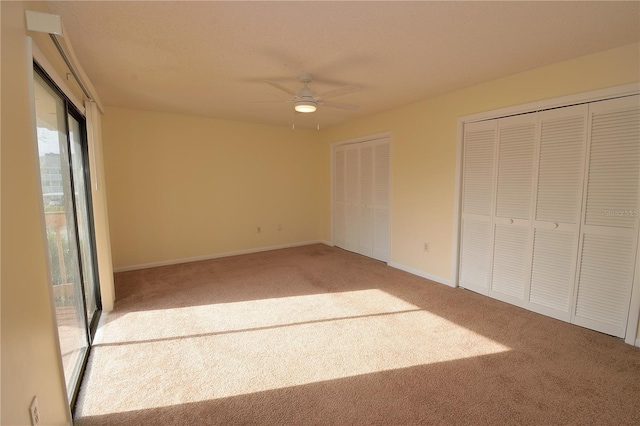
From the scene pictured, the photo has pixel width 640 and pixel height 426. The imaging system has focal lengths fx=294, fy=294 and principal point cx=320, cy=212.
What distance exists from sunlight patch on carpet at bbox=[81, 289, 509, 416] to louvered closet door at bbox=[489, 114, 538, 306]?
952 millimetres

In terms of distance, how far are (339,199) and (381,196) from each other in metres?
1.10

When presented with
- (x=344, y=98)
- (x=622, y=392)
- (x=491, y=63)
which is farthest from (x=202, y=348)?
(x=491, y=63)

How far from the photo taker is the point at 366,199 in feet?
16.2

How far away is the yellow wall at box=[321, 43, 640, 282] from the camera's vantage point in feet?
8.03

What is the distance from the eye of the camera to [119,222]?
13.9 feet

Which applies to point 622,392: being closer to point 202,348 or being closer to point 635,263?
point 635,263

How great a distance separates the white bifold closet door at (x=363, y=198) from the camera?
15.1ft

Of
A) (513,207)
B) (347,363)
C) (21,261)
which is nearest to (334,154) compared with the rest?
(513,207)

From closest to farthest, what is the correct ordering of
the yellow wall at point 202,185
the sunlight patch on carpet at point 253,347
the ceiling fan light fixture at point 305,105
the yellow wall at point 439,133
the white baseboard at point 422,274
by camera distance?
the sunlight patch on carpet at point 253,347 < the yellow wall at point 439,133 < the ceiling fan light fixture at point 305,105 < the white baseboard at point 422,274 < the yellow wall at point 202,185

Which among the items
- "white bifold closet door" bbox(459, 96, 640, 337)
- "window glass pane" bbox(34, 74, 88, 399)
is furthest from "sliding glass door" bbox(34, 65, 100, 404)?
"white bifold closet door" bbox(459, 96, 640, 337)

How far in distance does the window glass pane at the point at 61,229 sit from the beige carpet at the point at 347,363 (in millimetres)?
223

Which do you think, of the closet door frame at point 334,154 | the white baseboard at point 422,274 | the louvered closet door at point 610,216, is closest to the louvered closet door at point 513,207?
the louvered closet door at point 610,216

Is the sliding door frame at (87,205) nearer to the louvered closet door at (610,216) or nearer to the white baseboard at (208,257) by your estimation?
the white baseboard at (208,257)

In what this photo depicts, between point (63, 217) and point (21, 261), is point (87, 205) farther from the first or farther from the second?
point (21, 261)
